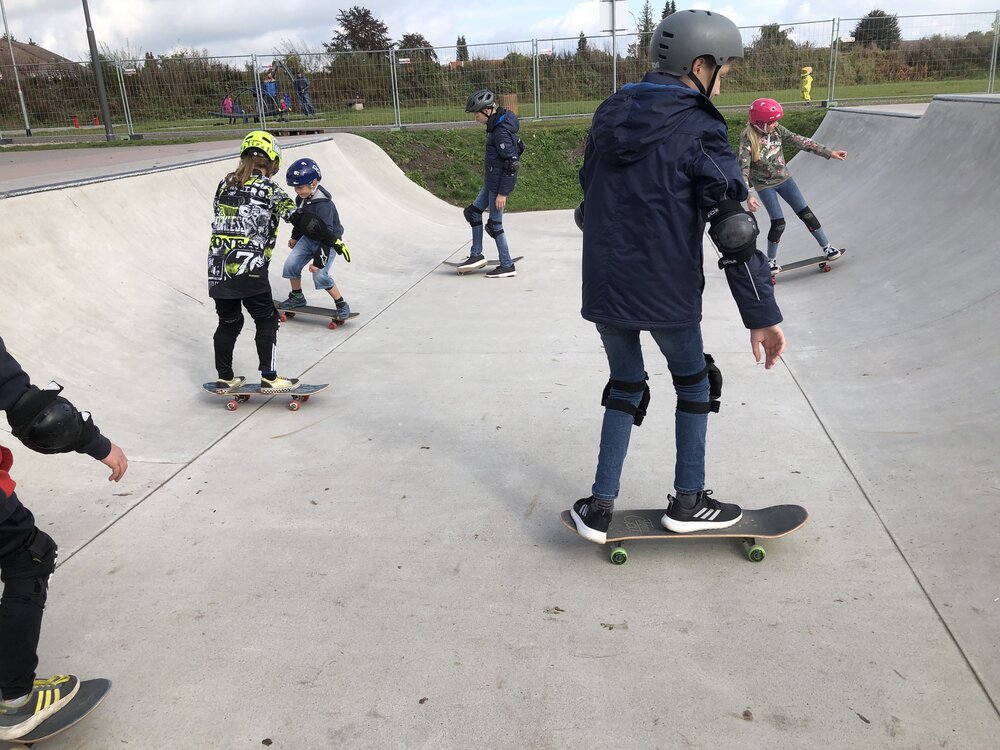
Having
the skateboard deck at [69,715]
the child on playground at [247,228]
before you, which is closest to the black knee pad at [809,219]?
the child on playground at [247,228]

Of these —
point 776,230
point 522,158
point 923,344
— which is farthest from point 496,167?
point 522,158

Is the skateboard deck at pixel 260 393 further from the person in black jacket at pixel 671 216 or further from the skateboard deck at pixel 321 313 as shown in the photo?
the person in black jacket at pixel 671 216

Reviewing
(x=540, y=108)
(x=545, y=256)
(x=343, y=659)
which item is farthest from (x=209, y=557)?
(x=540, y=108)

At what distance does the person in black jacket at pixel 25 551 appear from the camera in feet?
7.19

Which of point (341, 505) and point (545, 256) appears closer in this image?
point (341, 505)

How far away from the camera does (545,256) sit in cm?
1032

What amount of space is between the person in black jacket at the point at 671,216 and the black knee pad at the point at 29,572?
1992 mm

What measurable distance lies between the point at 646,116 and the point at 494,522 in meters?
1.88

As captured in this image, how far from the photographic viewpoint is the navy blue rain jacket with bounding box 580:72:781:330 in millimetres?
2809

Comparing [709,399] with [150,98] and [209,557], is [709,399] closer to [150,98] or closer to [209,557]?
[209,557]

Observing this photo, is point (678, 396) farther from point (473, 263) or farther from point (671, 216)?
point (473, 263)

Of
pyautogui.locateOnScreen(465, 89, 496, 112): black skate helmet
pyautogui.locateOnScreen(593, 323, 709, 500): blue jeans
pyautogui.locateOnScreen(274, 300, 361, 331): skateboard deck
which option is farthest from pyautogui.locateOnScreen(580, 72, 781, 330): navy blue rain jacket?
pyautogui.locateOnScreen(465, 89, 496, 112): black skate helmet

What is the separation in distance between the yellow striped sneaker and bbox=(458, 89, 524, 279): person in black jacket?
7137 millimetres

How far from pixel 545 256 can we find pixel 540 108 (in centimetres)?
1224
